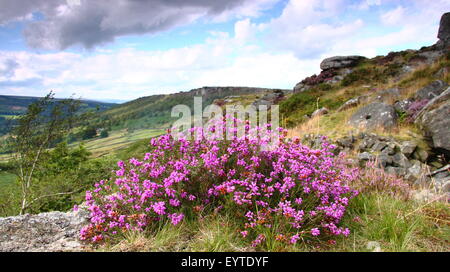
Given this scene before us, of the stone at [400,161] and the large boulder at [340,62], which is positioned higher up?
the large boulder at [340,62]

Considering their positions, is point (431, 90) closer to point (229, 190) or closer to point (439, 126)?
point (439, 126)

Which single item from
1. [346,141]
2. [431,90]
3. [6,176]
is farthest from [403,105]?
[6,176]

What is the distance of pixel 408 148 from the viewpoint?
352 inches

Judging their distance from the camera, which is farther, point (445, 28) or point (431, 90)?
point (445, 28)

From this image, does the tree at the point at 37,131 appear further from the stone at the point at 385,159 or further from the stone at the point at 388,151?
the stone at the point at 388,151

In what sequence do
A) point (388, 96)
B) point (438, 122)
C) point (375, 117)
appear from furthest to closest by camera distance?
point (388, 96)
point (375, 117)
point (438, 122)

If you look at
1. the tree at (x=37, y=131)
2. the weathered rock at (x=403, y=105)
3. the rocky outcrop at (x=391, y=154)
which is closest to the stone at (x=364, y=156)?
the rocky outcrop at (x=391, y=154)

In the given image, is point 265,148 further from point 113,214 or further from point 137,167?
point 113,214

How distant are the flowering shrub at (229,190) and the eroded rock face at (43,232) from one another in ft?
1.80

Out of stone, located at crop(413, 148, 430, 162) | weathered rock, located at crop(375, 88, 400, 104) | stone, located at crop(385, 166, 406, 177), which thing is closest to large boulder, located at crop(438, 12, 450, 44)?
weathered rock, located at crop(375, 88, 400, 104)

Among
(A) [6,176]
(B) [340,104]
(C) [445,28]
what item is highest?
(C) [445,28]

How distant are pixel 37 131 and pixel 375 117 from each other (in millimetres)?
15174

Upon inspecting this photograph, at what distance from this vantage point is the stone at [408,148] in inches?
350
